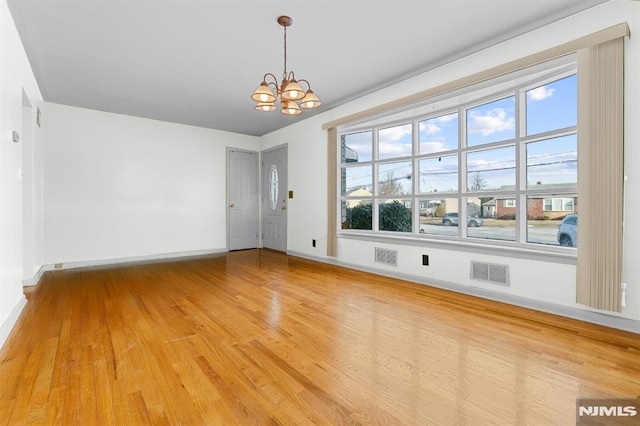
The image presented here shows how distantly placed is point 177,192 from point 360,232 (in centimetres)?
398

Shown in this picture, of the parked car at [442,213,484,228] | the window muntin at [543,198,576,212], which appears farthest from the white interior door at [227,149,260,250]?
the window muntin at [543,198,576,212]

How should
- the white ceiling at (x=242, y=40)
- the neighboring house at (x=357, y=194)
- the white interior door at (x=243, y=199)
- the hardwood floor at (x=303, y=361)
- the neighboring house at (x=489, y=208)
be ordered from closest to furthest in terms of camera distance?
the hardwood floor at (x=303, y=361), the white ceiling at (x=242, y=40), the neighboring house at (x=489, y=208), the neighboring house at (x=357, y=194), the white interior door at (x=243, y=199)

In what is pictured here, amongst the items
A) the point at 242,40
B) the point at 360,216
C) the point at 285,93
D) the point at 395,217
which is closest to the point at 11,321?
the point at 285,93

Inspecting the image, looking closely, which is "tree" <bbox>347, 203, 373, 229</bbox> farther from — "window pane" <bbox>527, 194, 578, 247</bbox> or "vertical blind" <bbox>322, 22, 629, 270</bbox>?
"window pane" <bbox>527, 194, 578, 247</bbox>

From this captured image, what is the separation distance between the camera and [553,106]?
3064 mm

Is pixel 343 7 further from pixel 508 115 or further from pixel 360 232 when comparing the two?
pixel 360 232

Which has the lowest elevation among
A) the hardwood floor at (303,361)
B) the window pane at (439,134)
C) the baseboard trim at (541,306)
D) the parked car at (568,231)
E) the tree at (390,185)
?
the hardwood floor at (303,361)

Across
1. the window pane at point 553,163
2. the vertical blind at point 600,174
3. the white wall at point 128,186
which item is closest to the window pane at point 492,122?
the window pane at point 553,163

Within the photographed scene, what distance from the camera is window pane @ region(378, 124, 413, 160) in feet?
14.9

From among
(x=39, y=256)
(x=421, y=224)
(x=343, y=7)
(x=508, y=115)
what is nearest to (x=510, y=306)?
(x=421, y=224)

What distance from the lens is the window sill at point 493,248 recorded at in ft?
9.45

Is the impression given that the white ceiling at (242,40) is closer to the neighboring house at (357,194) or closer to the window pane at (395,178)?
the window pane at (395,178)

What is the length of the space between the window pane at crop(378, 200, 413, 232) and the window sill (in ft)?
0.54

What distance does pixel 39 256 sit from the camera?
457cm
